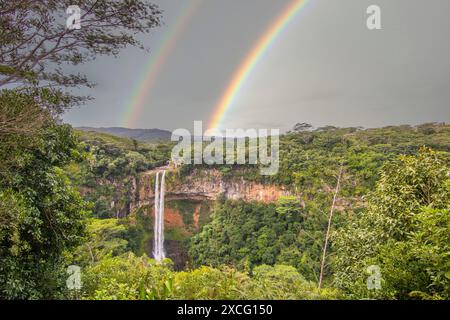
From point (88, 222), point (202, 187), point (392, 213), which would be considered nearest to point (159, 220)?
point (202, 187)

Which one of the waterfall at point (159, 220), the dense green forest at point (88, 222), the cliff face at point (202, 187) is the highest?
the dense green forest at point (88, 222)

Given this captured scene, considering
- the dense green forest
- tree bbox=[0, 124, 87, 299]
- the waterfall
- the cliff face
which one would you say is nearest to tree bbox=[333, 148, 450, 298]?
the dense green forest

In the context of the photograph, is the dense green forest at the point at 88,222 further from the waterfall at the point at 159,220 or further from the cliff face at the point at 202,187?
the waterfall at the point at 159,220

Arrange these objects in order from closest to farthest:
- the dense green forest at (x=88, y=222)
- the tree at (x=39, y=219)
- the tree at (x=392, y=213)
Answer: the dense green forest at (x=88, y=222)
the tree at (x=39, y=219)
the tree at (x=392, y=213)

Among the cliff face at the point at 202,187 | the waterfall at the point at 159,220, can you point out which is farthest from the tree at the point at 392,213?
the waterfall at the point at 159,220

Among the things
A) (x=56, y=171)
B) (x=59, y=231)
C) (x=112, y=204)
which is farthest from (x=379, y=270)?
(x=112, y=204)

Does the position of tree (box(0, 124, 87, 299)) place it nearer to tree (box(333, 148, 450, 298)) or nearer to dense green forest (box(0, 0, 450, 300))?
dense green forest (box(0, 0, 450, 300))

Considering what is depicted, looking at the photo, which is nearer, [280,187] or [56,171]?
[56,171]
